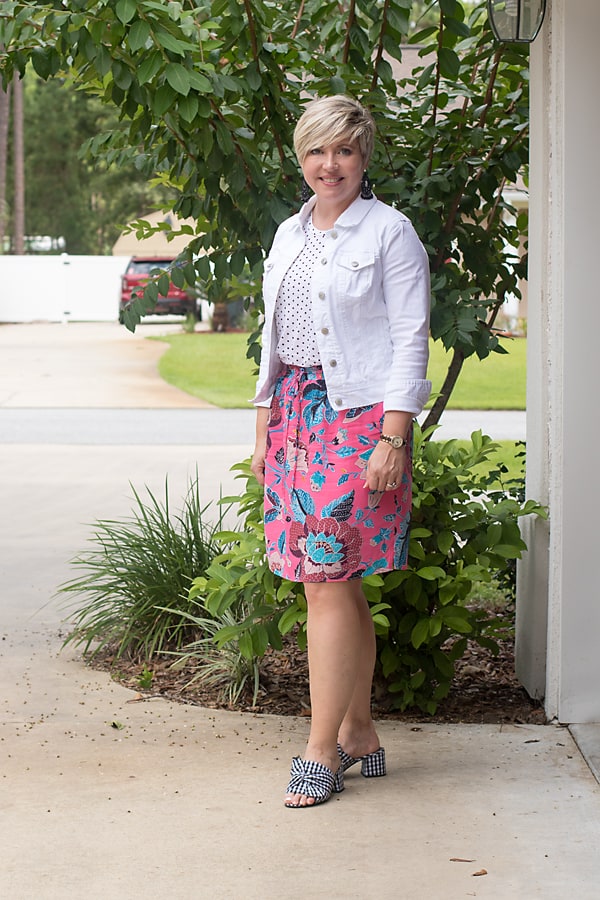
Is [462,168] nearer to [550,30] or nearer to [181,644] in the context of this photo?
[550,30]

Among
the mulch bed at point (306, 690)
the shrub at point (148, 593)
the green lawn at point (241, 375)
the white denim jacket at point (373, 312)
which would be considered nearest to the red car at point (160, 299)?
the green lawn at point (241, 375)

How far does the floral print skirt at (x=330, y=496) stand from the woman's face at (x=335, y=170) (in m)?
0.49

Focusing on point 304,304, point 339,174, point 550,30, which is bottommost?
point 304,304

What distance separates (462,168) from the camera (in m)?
4.76

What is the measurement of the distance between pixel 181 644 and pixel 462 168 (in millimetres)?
2193

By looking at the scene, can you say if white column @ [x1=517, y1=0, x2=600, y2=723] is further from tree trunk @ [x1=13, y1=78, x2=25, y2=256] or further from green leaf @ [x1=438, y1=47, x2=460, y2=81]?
tree trunk @ [x1=13, y1=78, x2=25, y2=256]

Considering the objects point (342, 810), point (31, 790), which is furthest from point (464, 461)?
point (31, 790)

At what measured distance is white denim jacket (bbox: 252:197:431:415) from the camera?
3.37 m

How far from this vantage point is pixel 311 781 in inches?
137

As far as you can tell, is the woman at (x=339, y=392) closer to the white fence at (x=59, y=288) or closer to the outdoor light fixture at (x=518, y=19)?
the outdoor light fixture at (x=518, y=19)

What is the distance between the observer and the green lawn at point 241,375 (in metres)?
17.1

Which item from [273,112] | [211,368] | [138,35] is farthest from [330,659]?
[211,368]

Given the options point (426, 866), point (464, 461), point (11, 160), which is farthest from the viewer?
point (11, 160)

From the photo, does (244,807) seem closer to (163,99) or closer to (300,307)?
(300,307)
